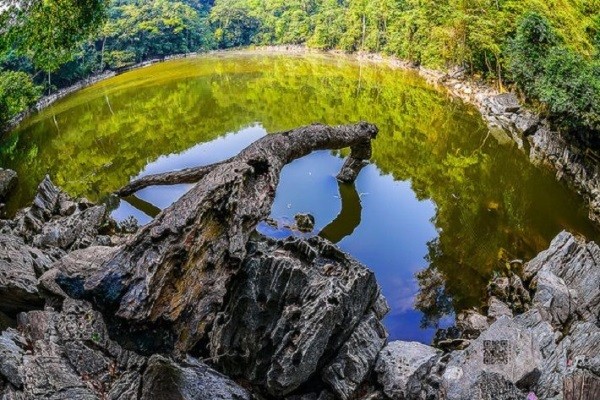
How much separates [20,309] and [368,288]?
4804mm

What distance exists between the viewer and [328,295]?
5.34 metres

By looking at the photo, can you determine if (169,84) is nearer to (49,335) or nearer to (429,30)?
(429,30)

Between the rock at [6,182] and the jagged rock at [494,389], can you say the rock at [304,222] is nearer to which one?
the jagged rock at [494,389]

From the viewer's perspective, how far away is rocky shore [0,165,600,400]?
15.2 ft

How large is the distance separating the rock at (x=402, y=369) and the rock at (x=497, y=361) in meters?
0.27

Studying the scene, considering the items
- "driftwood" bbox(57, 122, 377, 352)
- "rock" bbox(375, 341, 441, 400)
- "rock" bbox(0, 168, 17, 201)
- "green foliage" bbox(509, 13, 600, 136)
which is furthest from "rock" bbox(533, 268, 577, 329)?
"rock" bbox(0, 168, 17, 201)

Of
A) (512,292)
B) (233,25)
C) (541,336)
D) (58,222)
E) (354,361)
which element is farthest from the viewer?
(233,25)

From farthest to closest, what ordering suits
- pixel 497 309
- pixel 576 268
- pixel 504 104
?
pixel 504 104 < pixel 576 268 < pixel 497 309

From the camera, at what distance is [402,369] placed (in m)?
5.33

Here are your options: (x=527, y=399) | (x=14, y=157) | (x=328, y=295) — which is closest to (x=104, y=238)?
(x=328, y=295)

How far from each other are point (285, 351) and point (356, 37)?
62.6 metres

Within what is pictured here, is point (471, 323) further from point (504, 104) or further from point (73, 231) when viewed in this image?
point (504, 104)

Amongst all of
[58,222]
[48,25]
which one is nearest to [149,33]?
[48,25]

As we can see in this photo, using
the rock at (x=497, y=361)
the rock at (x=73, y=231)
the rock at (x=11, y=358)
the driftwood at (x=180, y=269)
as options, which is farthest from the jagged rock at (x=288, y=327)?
the rock at (x=73, y=231)
